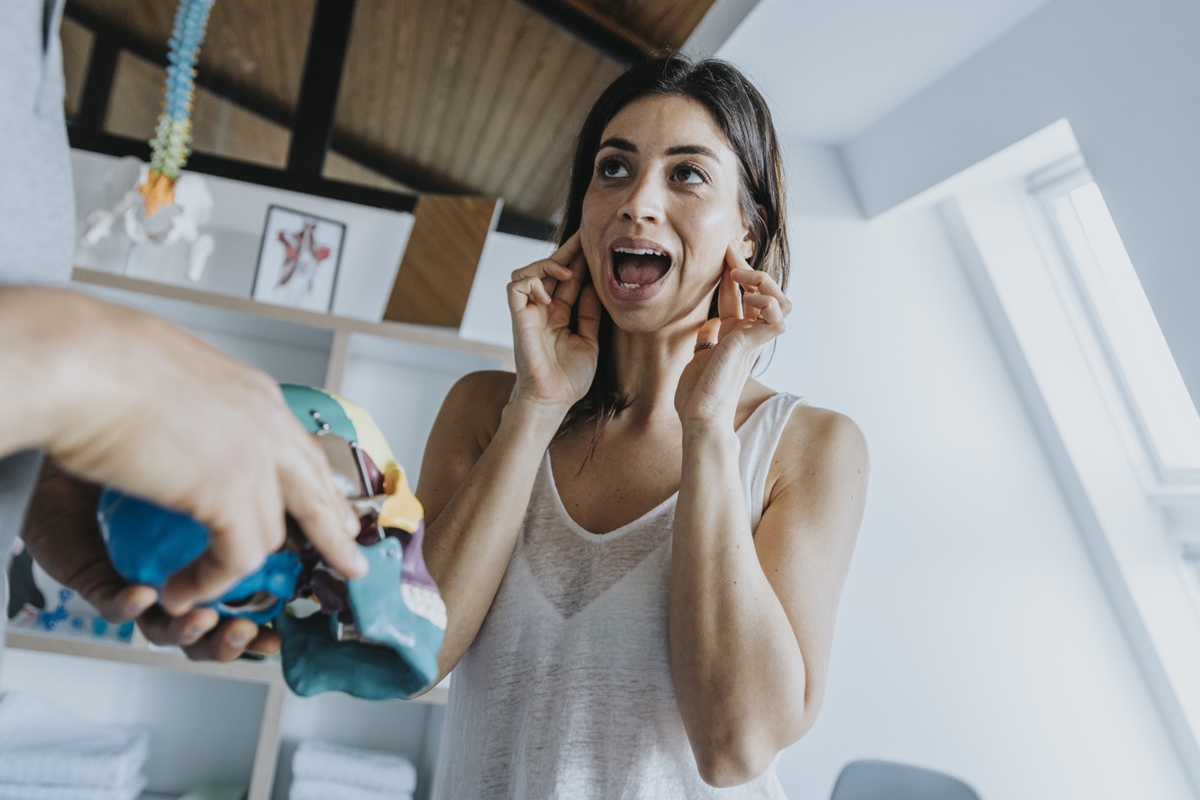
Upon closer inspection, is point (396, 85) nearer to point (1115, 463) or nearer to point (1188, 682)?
point (1115, 463)

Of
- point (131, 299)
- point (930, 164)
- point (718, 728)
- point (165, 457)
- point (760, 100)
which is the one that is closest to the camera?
point (165, 457)

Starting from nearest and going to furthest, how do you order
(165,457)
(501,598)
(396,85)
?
(165,457)
(501,598)
(396,85)

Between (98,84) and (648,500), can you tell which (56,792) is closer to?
(648,500)

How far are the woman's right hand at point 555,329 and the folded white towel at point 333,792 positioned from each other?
1.46 m

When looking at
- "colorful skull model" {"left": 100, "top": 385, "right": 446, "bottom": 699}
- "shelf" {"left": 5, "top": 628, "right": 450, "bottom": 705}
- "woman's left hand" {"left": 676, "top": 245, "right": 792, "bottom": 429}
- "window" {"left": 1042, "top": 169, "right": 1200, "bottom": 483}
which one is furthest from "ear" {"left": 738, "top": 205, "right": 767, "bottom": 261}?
"window" {"left": 1042, "top": 169, "right": 1200, "bottom": 483}

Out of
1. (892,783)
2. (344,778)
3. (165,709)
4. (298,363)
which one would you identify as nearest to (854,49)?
(298,363)

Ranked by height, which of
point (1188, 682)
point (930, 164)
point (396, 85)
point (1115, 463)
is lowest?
point (1188, 682)

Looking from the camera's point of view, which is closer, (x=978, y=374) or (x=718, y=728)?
(x=718, y=728)

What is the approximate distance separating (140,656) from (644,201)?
1.67 m

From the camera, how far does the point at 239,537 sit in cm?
37

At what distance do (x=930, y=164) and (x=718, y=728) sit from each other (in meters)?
2.07

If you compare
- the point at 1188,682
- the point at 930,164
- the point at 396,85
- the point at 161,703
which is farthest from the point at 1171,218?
the point at 161,703

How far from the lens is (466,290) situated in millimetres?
2221

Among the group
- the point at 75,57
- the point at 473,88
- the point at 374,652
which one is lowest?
the point at 374,652
